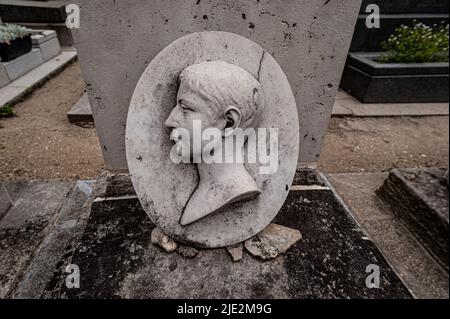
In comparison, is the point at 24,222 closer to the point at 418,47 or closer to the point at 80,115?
the point at 80,115

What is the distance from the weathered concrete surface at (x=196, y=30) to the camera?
5.30 feet

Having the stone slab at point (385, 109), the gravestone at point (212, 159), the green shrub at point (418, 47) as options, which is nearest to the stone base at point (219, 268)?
the gravestone at point (212, 159)

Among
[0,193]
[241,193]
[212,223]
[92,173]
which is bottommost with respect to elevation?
[92,173]

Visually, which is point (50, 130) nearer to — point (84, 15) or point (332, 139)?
point (84, 15)

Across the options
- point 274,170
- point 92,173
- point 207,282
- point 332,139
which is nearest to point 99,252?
point 207,282

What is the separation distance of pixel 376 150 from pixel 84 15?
3804 mm

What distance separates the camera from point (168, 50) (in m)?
1.55

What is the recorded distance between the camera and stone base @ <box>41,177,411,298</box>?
145cm

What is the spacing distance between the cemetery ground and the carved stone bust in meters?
2.12

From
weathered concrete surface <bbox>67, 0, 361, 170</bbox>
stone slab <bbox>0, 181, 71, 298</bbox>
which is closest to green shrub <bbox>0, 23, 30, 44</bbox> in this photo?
stone slab <bbox>0, 181, 71, 298</bbox>

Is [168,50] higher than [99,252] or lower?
higher

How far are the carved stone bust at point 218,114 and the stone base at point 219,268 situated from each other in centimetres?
32

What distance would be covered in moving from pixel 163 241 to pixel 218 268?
0.38m

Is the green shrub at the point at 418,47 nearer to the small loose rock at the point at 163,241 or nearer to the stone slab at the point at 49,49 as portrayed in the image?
the small loose rock at the point at 163,241
